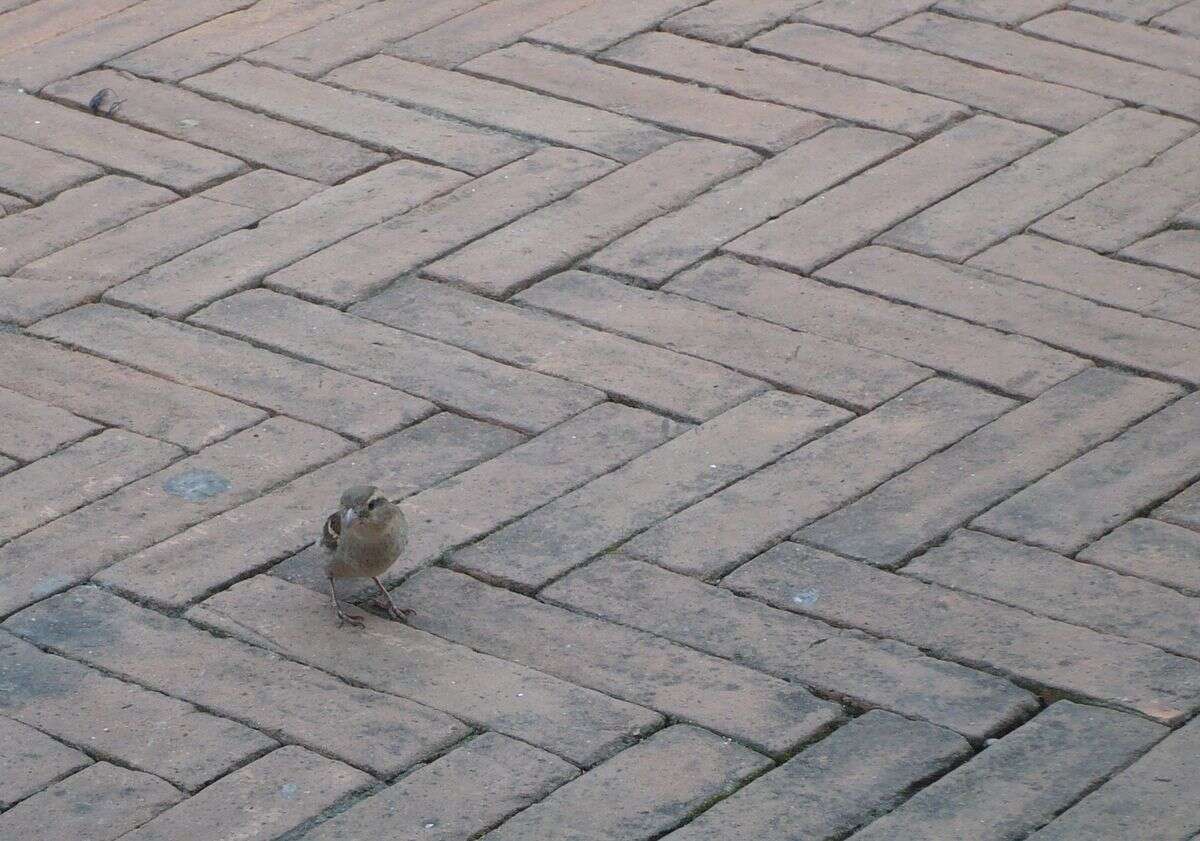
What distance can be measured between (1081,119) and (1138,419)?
4.51 ft

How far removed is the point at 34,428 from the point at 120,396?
19cm

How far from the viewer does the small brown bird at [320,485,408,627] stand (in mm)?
3539

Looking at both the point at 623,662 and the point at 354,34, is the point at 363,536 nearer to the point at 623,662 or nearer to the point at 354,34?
the point at 623,662

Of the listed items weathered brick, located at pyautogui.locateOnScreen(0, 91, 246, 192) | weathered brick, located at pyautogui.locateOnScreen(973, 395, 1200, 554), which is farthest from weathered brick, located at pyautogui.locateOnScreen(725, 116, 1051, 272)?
weathered brick, located at pyautogui.locateOnScreen(0, 91, 246, 192)

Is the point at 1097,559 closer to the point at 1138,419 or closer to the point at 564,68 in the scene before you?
the point at 1138,419

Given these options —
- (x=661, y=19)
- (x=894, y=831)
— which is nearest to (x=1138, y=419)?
(x=894, y=831)

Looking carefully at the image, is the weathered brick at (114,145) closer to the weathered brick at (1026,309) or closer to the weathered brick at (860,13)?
the weathered brick at (1026,309)

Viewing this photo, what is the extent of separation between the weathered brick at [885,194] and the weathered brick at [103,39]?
189 cm

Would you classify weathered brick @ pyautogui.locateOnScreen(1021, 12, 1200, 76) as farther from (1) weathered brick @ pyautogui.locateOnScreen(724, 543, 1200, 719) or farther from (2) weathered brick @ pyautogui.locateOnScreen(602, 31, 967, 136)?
(1) weathered brick @ pyautogui.locateOnScreen(724, 543, 1200, 719)

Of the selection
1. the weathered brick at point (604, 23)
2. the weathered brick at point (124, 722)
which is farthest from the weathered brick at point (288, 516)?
the weathered brick at point (604, 23)

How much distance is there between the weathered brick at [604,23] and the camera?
18.6 feet

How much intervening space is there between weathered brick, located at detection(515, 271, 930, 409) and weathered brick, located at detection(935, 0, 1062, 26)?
176cm

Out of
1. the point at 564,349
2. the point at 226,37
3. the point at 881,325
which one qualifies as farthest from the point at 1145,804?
the point at 226,37

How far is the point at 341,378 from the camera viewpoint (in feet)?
14.2
